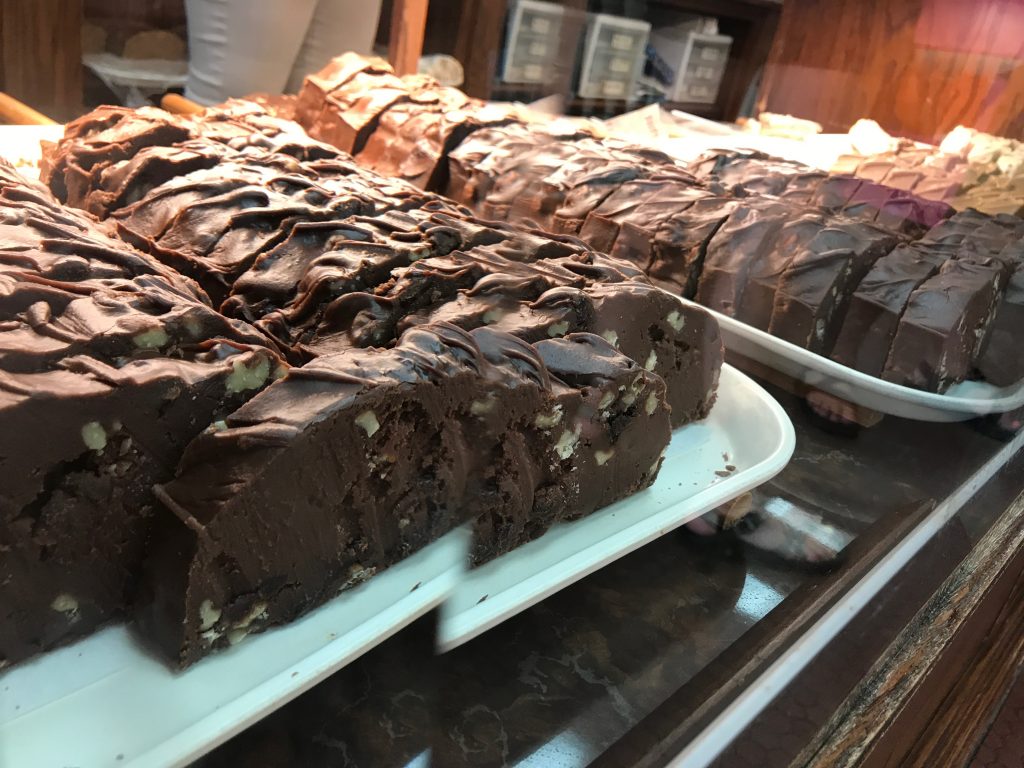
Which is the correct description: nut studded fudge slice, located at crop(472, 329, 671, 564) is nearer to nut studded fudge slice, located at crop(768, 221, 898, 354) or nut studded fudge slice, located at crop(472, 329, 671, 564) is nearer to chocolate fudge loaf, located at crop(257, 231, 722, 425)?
chocolate fudge loaf, located at crop(257, 231, 722, 425)

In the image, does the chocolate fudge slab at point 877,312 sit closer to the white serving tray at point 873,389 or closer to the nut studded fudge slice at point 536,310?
the white serving tray at point 873,389

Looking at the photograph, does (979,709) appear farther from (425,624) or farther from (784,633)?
(425,624)

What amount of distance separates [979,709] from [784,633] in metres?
0.81

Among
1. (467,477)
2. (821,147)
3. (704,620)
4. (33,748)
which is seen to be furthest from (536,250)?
(821,147)

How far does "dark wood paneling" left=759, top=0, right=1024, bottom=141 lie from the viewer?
2.41 meters

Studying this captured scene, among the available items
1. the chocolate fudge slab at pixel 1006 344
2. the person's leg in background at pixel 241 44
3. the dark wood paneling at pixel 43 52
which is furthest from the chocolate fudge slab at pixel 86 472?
the chocolate fudge slab at pixel 1006 344

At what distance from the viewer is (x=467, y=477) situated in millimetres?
1503

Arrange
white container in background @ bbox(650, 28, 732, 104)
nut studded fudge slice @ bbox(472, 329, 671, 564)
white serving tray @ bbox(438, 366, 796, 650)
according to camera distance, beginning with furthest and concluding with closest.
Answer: white container in background @ bbox(650, 28, 732, 104) < nut studded fudge slice @ bbox(472, 329, 671, 564) < white serving tray @ bbox(438, 366, 796, 650)

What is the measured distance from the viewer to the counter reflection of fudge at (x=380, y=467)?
121 centimetres

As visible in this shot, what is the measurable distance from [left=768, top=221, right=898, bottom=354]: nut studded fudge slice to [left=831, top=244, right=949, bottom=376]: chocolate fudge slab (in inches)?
1.7

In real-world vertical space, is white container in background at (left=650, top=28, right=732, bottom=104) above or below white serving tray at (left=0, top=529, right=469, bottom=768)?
above

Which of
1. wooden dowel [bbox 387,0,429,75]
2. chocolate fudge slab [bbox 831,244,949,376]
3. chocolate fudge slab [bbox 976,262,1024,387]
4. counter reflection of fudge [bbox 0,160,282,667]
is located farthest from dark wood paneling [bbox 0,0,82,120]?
chocolate fudge slab [bbox 976,262,1024,387]

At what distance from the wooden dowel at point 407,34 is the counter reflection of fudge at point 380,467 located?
221 centimetres

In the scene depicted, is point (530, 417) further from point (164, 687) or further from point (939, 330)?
point (939, 330)
